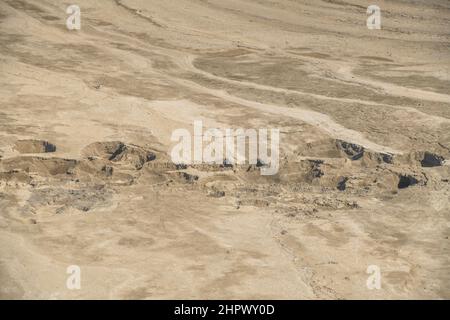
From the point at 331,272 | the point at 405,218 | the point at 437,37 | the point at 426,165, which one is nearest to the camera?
the point at 331,272

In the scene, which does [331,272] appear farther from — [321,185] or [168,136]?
Result: [168,136]

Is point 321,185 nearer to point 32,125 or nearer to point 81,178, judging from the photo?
point 81,178

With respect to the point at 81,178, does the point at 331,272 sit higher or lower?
lower

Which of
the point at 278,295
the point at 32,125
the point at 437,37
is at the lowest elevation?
the point at 278,295

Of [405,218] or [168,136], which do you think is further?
[168,136]

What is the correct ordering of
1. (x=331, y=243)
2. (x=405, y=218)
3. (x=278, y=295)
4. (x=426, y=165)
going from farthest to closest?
(x=426, y=165), (x=405, y=218), (x=331, y=243), (x=278, y=295)

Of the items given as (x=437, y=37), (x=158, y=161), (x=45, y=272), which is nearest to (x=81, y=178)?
(x=158, y=161)
